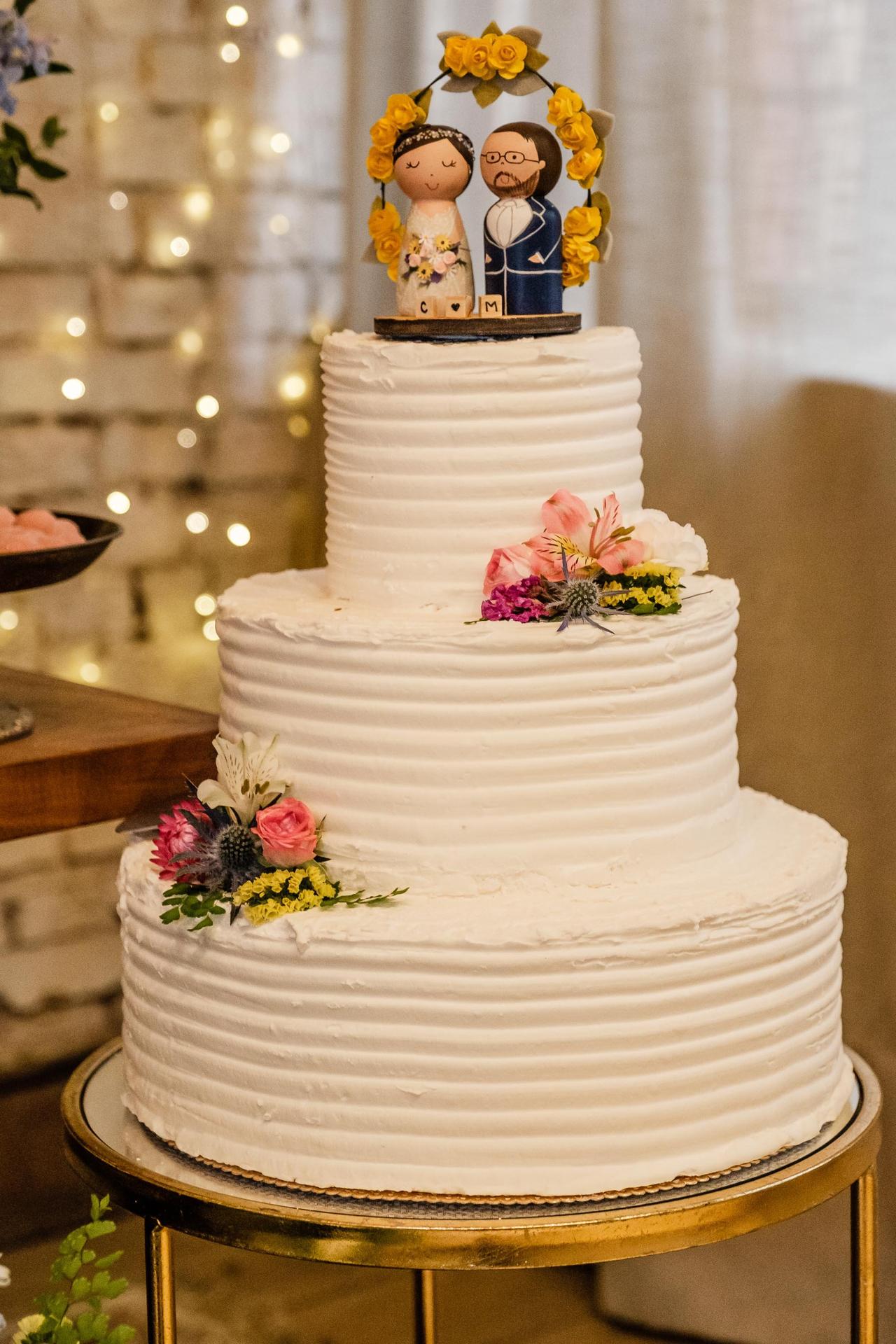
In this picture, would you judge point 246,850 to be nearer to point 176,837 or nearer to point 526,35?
point 176,837

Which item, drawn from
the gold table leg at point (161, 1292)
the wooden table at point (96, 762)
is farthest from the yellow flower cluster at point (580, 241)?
the gold table leg at point (161, 1292)

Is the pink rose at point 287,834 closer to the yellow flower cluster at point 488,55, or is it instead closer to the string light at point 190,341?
the yellow flower cluster at point 488,55

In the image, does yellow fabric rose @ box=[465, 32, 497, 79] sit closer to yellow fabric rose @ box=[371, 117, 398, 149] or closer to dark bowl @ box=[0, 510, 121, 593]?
yellow fabric rose @ box=[371, 117, 398, 149]

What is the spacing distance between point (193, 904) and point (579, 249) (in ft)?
2.75

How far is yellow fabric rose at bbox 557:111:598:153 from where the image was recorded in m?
1.81

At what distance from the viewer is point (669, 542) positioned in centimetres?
173

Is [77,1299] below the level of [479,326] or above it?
below

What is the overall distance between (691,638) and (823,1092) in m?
0.50

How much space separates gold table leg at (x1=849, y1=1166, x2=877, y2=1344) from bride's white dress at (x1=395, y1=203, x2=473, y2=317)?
1046mm

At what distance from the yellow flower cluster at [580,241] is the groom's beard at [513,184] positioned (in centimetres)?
8

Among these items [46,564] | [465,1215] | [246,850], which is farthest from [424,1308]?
[46,564]

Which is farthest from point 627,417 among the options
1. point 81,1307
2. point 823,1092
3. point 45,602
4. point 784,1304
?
point 81,1307

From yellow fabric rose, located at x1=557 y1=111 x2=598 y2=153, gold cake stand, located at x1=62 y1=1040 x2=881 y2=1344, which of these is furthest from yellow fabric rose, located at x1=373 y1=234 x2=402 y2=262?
gold cake stand, located at x1=62 y1=1040 x2=881 y2=1344

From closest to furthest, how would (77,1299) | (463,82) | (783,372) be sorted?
(77,1299)
(463,82)
(783,372)
